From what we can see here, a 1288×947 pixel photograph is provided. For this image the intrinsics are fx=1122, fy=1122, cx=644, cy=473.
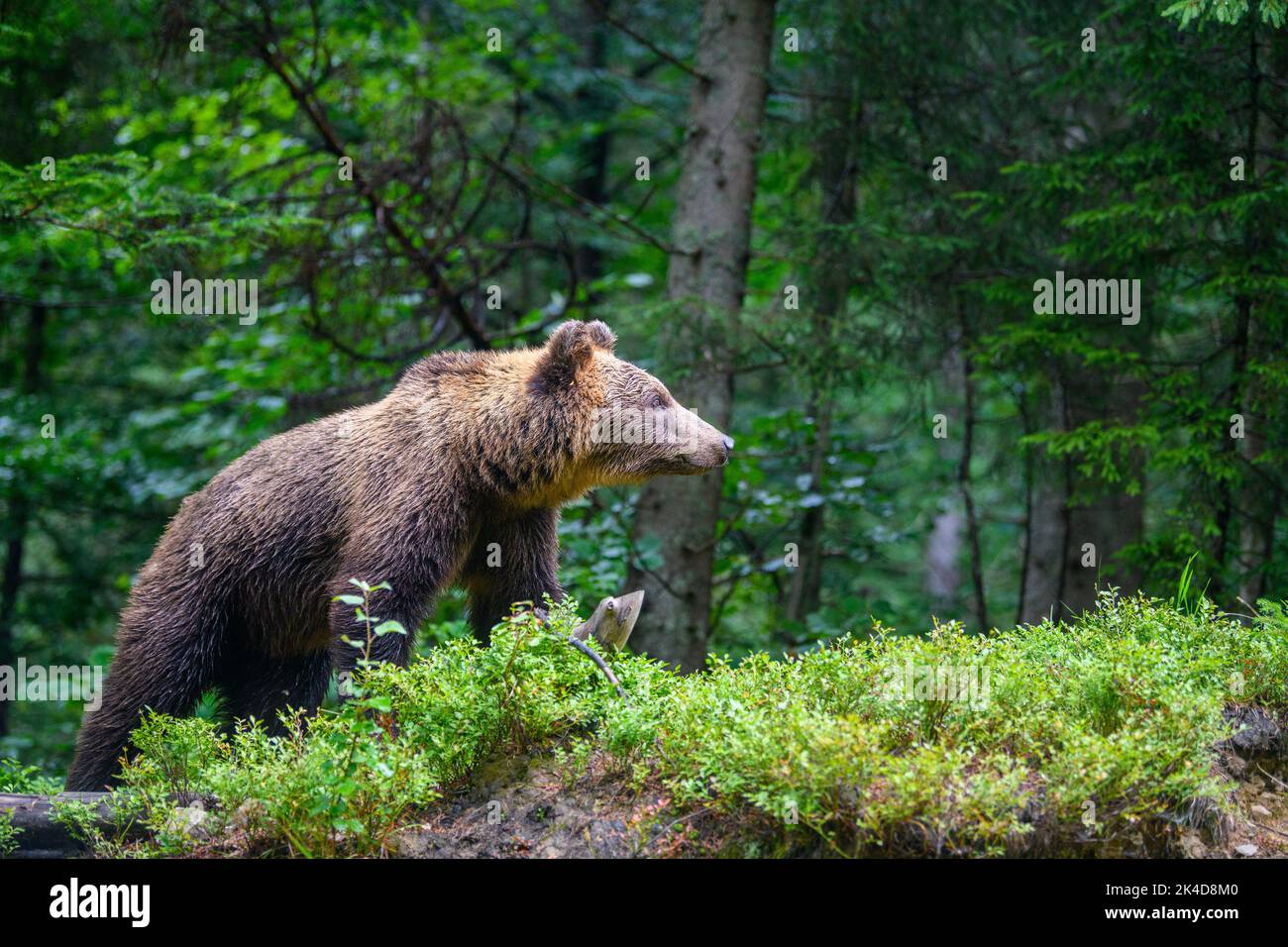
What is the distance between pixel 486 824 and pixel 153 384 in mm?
13227

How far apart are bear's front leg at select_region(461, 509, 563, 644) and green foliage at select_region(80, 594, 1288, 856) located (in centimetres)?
91

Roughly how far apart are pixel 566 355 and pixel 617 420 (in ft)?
1.58

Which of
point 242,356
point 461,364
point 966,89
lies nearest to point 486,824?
point 461,364

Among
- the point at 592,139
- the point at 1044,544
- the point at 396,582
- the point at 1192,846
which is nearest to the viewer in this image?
the point at 1192,846

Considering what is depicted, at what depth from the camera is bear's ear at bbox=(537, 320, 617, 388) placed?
641 centimetres

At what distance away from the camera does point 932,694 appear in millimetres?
4836

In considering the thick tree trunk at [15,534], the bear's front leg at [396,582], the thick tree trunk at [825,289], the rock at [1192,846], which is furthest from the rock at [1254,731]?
the thick tree trunk at [15,534]

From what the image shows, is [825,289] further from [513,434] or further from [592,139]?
[592,139]

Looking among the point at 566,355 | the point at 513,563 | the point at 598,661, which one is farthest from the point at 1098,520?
the point at 598,661

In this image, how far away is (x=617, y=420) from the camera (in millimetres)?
6551

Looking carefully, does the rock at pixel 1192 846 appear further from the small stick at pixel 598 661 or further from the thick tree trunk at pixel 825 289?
the thick tree trunk at pixel 825 289

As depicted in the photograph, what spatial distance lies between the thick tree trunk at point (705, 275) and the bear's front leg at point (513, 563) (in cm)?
290

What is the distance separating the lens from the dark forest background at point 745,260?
25.9 feet
